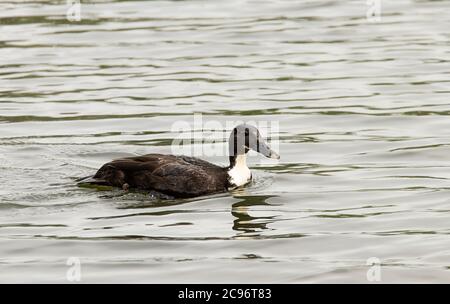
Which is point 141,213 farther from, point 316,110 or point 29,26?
point 29,26

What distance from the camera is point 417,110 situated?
723 inches

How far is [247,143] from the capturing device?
15102 mm

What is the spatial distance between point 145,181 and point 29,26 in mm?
Answer: 9807

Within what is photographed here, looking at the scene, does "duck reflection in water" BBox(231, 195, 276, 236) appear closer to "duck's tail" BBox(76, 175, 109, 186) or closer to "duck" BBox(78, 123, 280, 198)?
"duck" BBox(78, 123, 280, 198)

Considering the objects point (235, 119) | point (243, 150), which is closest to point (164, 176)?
point (243, 150)

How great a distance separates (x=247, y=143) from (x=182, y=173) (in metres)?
0.86

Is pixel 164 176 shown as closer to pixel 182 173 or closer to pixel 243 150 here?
pixel 182 173

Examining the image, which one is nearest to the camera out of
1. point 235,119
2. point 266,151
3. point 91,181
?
point 91,181

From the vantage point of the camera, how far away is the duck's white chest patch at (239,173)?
1496 centimetres

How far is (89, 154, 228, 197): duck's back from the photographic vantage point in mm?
14742

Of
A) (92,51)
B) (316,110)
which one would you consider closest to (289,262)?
(316,110)

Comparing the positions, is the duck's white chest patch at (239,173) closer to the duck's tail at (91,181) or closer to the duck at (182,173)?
the duck at (182,173)

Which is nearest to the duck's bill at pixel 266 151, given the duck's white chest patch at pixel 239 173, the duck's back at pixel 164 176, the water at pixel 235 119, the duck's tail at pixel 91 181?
the duck's white chest patch at pixel 239 173

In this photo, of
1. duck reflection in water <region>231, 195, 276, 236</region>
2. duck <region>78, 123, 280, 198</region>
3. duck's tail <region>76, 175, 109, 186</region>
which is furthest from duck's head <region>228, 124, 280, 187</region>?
duck's tail <region>76, 175, 109, 186</region>
